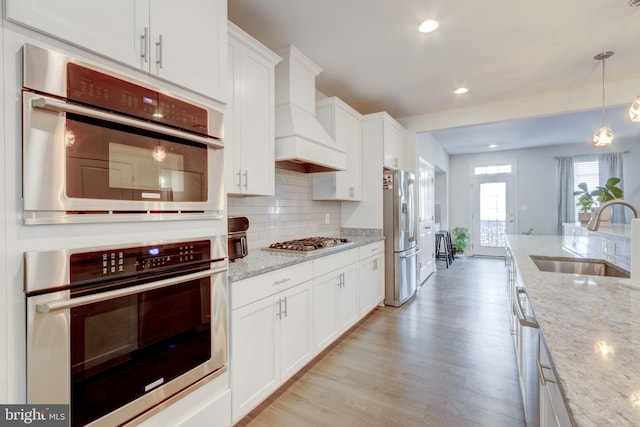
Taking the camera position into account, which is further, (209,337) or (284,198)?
(284,198)

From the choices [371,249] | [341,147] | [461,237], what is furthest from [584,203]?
[341,147]

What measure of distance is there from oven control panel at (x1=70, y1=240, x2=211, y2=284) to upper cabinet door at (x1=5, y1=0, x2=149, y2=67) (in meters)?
0.77

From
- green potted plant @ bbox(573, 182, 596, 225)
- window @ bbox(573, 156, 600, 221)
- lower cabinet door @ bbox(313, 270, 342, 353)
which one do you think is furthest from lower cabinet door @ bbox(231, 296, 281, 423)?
window @ bbox(573, 156, 600, 221)

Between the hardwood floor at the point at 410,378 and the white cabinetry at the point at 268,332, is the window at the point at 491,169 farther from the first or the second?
the white cabinetry at the point at 268,332

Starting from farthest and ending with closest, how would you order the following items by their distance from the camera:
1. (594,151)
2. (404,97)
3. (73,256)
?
1. (594,151)
2. (404,97)
3. (73,256)

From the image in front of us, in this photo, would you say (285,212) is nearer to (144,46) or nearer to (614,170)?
(144,46)

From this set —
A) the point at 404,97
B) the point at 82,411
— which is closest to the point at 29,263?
the point at 82,411

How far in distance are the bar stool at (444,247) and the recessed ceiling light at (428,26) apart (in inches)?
201

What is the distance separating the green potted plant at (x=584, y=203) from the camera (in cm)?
389

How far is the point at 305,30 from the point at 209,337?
2.32m

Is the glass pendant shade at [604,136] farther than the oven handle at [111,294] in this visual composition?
Yes

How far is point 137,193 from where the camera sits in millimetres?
1241

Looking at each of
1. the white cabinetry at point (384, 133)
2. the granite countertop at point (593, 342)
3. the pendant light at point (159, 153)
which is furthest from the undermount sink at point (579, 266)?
the pendant light at point (159, 153)

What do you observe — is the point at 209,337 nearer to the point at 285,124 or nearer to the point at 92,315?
the point at 92,315
